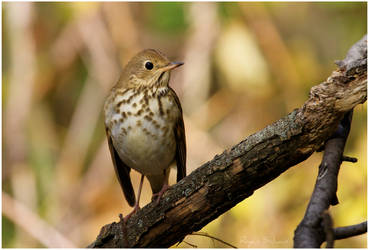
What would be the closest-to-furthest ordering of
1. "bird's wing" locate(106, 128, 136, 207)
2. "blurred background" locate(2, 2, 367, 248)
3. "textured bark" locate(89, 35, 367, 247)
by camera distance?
1. "textured bark" locate(89, 35, 367, 247)
2. "bird's wing" locate(106, 128, 136, 207)
3. "blurred background" locate(2, 2, 367, 248)

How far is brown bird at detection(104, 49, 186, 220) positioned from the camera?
2793 mm

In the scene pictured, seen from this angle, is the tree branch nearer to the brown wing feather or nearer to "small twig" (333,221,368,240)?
"small twig" (333,221,368,240)

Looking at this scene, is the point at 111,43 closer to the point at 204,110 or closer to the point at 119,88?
the point at 204,110

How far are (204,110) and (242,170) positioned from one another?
7.25 ft

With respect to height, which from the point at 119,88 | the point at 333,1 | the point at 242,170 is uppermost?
the point at 333,1

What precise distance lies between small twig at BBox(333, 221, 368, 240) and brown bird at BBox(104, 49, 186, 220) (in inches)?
54.0

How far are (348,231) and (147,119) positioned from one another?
4.79ft

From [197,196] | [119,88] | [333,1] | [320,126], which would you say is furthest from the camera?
[333,1]

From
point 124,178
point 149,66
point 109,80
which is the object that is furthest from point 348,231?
point 109,80

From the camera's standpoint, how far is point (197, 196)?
6.65 ft

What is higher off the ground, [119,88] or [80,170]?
[80,170]

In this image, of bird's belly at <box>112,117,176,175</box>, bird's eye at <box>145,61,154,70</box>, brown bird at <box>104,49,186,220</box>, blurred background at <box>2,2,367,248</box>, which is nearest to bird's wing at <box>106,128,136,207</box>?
brown bird at <box>104,49,186,220</box>

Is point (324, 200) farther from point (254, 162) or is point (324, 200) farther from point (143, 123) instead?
point (143, 123)

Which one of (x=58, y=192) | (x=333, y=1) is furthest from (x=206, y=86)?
(x=58, y=192)
